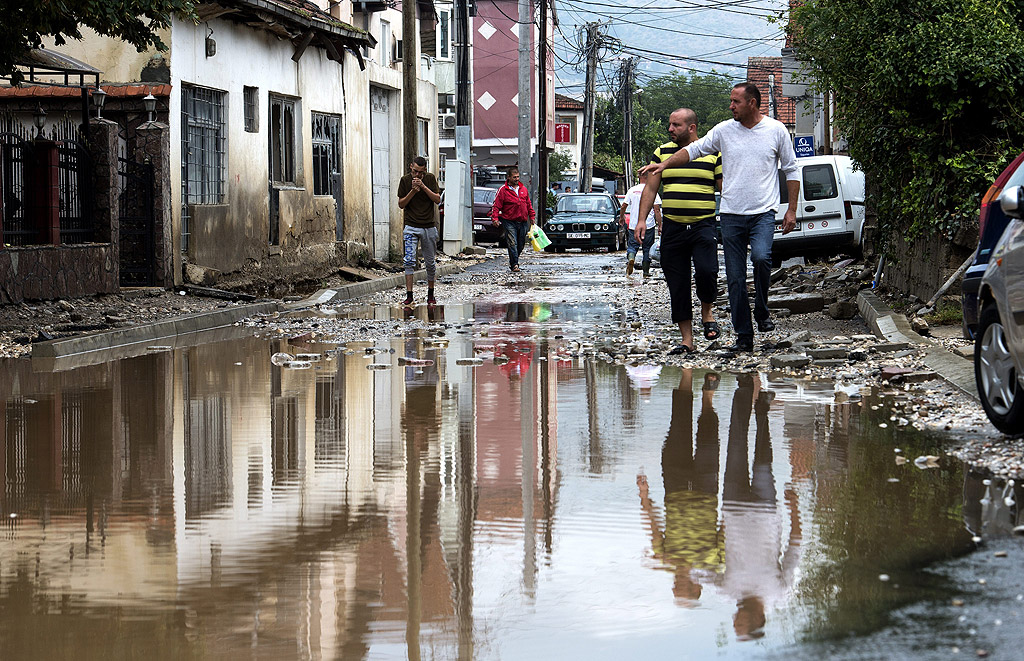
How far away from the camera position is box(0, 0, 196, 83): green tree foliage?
1173 cm

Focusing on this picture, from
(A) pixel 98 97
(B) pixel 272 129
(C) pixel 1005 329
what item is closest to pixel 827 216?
(B) pixel 272 129

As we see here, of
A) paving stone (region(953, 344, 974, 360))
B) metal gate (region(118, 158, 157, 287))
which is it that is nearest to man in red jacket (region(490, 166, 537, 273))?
metal gate (region(118, 158, 157, 287))

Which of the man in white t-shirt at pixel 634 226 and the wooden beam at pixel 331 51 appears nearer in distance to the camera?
the man in white t-shirt at pixel 634 226

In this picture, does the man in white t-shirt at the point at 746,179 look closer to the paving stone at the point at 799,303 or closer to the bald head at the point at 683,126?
the bald head at the point at 683,126

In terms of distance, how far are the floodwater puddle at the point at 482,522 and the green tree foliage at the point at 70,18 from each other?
3.72 meters

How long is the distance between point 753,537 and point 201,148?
53.7 feet

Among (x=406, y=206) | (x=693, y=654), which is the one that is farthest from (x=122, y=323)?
(x=693, y=654)

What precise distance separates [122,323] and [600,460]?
349 inches

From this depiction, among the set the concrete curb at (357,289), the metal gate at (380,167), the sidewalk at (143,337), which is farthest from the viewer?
the metal gate at (380,167)

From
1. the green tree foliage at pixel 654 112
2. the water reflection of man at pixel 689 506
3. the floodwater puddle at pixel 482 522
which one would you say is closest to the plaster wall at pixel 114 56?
the floodwater puddle at pixel 482 522

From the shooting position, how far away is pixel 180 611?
14.6ft

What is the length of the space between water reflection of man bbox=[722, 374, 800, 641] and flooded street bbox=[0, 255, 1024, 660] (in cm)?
2

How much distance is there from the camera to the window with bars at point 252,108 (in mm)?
22031

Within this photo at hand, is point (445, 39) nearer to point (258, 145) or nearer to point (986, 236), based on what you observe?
point (258, 145)
